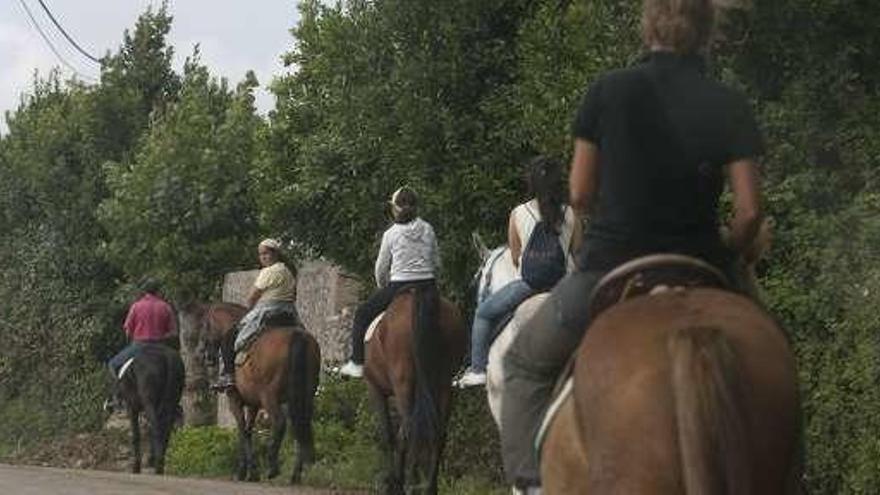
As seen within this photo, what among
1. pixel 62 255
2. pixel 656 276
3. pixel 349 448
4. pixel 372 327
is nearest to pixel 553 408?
pixel 656 276

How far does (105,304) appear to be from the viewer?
109 ft

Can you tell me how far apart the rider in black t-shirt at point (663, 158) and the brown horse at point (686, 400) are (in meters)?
0.32

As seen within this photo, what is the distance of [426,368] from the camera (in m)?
15.3

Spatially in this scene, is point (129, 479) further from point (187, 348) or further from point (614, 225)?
point (614, 225)

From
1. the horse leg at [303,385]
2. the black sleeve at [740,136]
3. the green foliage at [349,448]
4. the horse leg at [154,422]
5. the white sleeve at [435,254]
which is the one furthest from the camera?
the horse leg at [154,422]

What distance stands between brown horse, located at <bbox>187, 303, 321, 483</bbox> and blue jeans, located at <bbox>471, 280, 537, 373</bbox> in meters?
7.33

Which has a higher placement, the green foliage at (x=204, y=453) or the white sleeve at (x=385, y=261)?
the white sleeve at (x=385, y=261)

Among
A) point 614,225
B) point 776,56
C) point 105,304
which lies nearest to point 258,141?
point 776,56

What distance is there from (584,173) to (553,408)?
813mm

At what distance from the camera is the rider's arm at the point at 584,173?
20.0 feet

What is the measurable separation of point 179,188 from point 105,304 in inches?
234

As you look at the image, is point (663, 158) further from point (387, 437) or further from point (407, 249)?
point (387, 437)

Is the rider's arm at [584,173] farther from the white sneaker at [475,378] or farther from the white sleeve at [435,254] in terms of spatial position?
the white sleeve at [435,254]

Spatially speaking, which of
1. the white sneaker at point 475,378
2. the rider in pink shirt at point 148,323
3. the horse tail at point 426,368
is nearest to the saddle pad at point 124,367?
the rider in pink shirt at point 148,323
